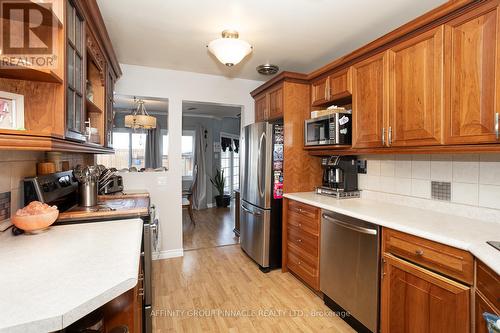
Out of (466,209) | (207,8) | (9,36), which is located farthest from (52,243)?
(466,209)

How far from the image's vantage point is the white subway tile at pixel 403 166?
7.30 ft

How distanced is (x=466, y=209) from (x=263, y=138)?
188 cm

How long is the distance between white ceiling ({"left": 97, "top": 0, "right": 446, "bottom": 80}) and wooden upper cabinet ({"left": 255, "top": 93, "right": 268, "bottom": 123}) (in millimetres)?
516

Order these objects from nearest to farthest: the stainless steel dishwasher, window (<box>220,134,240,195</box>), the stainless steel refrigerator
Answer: the stainless steel dishwasher
the stainless steel refrigerator
window (<box>220,134,240,195</box>)

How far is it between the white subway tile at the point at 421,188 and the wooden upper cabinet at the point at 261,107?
183 centimetres

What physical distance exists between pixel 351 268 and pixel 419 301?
518 mm

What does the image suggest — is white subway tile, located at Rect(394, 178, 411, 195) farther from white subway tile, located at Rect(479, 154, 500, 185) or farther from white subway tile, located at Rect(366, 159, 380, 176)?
white subway tile, located at Rect(479, 154, 500, 185)

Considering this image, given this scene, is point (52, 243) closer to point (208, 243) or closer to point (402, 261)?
point (402, 261)

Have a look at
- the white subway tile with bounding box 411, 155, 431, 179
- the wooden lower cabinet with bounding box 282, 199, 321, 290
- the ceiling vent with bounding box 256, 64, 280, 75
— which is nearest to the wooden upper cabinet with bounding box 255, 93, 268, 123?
the ceiling vent with bounding box 256, 64, 280, 75

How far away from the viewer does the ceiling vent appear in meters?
3.06

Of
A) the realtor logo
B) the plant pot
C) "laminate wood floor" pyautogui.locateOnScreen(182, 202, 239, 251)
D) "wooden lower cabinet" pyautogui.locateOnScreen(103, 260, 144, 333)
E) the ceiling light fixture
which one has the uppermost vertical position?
the ceiling light fixture

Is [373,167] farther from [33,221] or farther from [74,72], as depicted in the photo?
[33,221]

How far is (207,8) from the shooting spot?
6.26 ft

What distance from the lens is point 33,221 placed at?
128 cm
